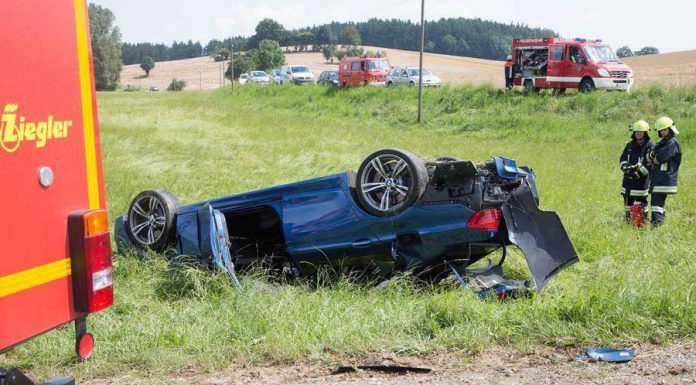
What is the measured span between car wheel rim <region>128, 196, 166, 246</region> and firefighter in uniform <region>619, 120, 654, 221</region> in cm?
584

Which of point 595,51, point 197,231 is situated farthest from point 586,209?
point 595,51

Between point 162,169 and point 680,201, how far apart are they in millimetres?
10210

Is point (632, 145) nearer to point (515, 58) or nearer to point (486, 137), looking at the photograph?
point (486, 137)

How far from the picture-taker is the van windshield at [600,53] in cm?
2566

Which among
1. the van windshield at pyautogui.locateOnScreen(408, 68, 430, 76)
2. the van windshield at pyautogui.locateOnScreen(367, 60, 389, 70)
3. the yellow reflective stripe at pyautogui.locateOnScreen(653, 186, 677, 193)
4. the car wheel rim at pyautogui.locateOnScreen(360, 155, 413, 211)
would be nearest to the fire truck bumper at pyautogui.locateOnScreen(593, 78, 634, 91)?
the van windshield at pyautogui.locateOnScreen(408, 68, 430, 76)

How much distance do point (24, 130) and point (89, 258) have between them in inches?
25.2

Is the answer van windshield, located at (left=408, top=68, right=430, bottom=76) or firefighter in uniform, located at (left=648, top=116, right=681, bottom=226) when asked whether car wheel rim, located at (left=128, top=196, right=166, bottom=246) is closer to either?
firefighter in uniform, located at (left=648, top=116, right=681, bottom=226)

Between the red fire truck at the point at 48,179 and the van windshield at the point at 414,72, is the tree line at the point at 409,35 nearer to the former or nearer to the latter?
the van windshield at the point at 414,72

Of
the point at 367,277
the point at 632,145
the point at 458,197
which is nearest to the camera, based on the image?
the point at 458,197

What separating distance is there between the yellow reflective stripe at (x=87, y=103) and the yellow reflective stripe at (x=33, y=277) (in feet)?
1.07

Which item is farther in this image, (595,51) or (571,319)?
(595,51)

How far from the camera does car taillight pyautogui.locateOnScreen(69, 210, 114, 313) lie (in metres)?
3.13

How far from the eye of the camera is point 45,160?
300 cm

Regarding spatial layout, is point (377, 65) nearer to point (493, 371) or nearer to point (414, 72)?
point (414, 72)
